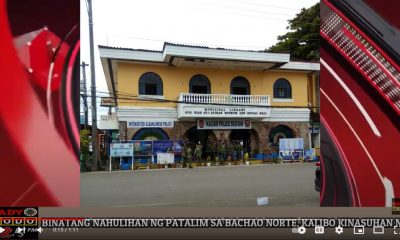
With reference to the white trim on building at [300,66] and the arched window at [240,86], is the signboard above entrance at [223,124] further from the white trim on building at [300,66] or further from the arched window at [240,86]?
the white trim on building at [300,66]

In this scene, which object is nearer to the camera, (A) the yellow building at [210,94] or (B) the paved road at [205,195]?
(B) the paved road at [205,195]

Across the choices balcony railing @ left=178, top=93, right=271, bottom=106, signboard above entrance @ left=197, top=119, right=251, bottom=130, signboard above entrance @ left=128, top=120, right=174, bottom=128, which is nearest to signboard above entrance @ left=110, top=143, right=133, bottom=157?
signboard above entrance @ left=128, top=120, right=174, bottom=128

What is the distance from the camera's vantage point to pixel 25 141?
309cm

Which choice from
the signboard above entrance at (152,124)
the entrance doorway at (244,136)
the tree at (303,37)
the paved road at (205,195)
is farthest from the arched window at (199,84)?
the paved road at (205,195)

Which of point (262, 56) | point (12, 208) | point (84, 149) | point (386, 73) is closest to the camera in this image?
point (12, 208)

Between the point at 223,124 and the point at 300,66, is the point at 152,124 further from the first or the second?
the point at 300,66

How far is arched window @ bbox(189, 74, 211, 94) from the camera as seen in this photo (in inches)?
723

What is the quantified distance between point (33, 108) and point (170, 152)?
13.5 metres

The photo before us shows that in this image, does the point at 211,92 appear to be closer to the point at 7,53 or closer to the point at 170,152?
the point at 170,152

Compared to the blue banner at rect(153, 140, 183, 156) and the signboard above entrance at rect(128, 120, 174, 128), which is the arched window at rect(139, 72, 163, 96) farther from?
the blue banner at rect(153, 140, 183, 156)

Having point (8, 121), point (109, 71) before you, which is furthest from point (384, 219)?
point (109, 71)

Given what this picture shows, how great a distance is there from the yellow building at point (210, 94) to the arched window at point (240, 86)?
0.18 feet

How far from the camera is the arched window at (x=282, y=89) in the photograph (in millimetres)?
19484

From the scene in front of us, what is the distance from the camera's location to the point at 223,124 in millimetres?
18344
